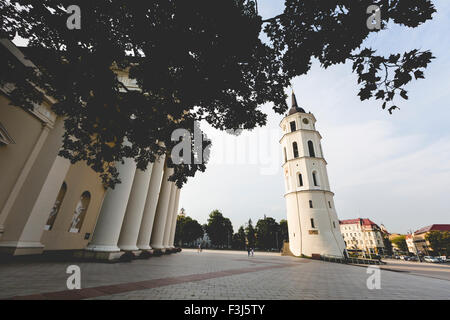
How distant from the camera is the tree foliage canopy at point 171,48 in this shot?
3889 mm

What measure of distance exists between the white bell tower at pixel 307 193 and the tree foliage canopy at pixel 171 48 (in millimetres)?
29132

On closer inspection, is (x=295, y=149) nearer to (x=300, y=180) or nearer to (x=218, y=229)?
(x=300, y=180)

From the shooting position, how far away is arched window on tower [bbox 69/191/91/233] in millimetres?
14152

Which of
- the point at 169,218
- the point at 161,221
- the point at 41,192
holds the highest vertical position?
the point at 169,218

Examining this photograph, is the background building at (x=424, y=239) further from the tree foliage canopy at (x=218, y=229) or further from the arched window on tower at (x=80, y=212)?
the arched window on tower at (x=80, y=212)

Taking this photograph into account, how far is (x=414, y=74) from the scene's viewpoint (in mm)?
3619

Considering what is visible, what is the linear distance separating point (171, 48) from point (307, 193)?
31253mm

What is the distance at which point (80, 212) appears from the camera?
48.3 feet

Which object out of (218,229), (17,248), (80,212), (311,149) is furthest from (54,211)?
(218,229)

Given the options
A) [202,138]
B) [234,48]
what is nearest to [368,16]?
[234,48]

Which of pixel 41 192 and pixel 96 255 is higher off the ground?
pixel 41 192

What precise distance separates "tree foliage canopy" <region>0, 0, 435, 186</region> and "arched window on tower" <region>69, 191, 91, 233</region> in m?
12.3
